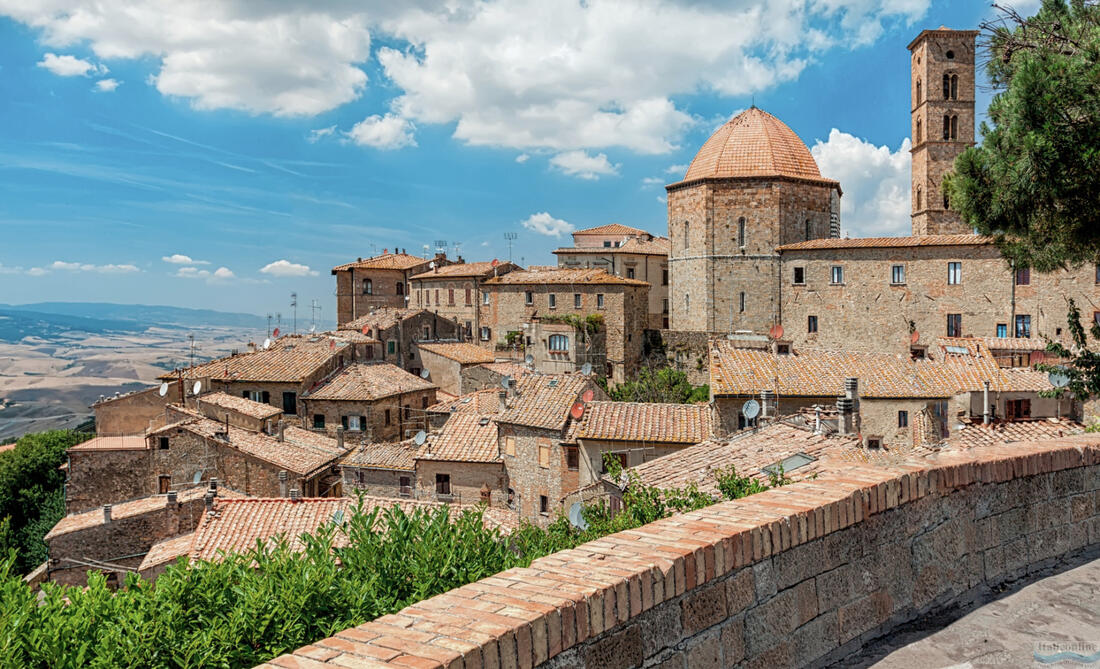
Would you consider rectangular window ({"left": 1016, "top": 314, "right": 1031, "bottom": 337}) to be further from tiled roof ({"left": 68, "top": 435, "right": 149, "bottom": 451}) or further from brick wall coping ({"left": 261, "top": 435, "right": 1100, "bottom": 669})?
tiled roof ({"left": 68, "top": 435, "right": 149, "bottom": 451})

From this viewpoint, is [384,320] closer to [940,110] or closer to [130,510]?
[130,510]

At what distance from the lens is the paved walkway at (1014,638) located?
13.7 ft

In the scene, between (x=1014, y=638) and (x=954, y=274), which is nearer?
(x=1014, y=638)

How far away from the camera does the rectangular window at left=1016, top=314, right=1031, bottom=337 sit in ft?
120

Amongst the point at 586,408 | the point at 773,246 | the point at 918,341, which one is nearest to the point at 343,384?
the point at 586,408

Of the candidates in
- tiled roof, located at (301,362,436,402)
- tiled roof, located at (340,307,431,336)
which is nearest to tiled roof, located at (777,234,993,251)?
tiled roof, located at (301,362,436,402)

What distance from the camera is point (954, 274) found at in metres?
38.2

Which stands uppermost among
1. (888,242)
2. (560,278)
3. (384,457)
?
(888,242)

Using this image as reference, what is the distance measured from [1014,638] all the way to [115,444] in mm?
34593

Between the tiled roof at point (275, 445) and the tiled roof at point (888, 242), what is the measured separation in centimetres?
2671

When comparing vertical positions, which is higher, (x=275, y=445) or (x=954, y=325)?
(x=954, y=325)

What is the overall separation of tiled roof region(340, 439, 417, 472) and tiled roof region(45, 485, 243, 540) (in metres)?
4.26

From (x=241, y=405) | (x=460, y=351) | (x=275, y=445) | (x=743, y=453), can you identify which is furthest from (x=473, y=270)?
(x=743, y=453)

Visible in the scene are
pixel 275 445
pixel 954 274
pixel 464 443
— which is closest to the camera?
pixel 464 443
